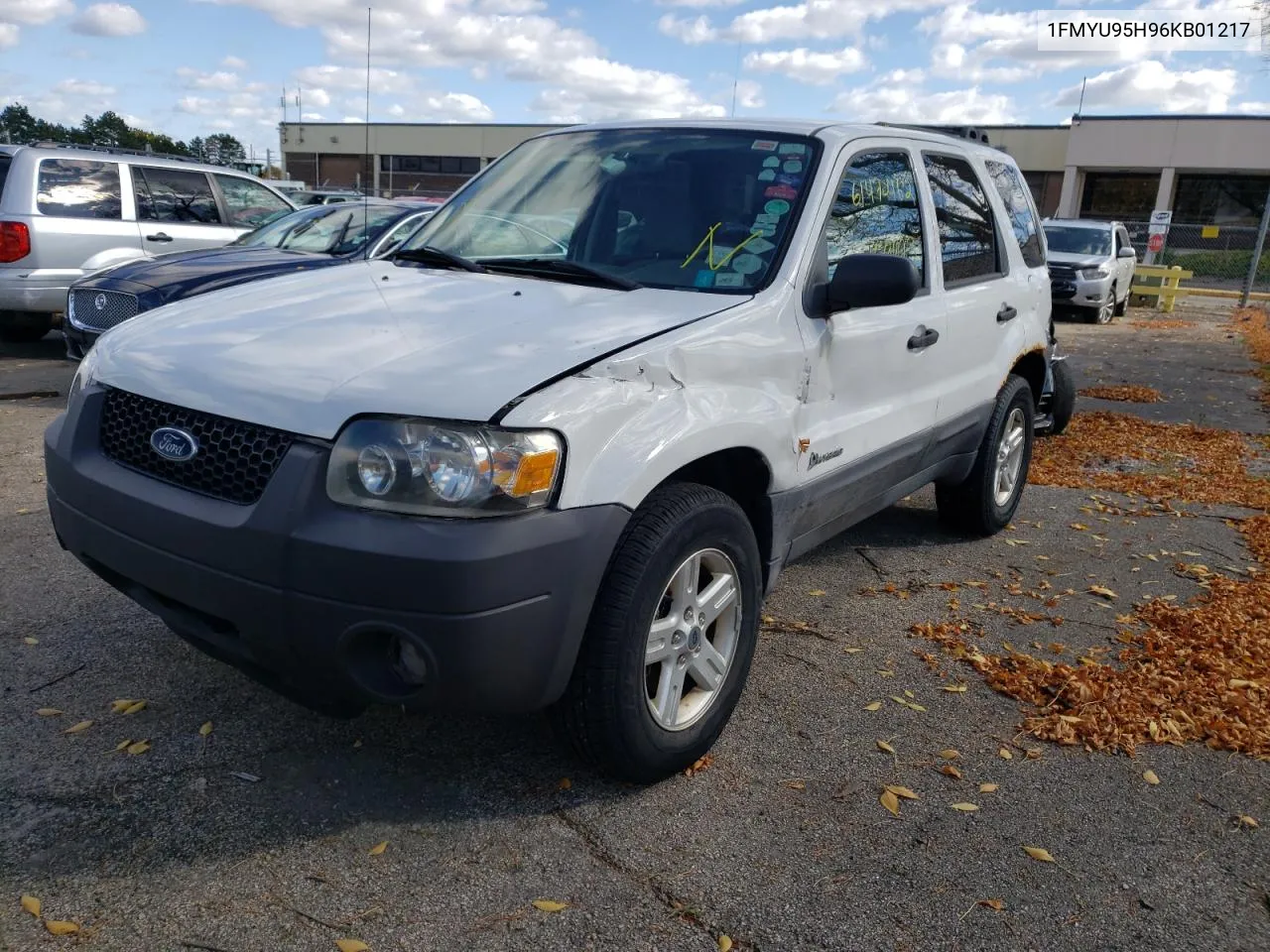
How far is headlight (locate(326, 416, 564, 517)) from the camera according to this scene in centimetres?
235

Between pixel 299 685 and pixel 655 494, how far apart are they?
39.4 inches

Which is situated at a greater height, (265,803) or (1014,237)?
(1014,237)

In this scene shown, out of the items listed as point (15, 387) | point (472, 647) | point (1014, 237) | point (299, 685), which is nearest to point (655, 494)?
point (472, 647)

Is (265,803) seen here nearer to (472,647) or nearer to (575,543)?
(472,647)

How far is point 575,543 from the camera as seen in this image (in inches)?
96.0

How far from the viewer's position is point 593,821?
2801 millimetres

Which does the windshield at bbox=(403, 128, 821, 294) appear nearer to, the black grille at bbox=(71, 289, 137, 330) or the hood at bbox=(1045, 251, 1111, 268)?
the black grille at bbox=(71, 289, 137, 330)

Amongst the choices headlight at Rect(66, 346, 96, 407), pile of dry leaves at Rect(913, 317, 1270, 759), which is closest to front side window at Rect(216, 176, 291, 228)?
headlight at Rect(66, 346, 96, 407)

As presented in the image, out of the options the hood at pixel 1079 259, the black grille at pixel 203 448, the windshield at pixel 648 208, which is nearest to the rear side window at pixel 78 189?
the windshield at pixel 648 208

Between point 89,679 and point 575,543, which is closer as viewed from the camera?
point 575,543

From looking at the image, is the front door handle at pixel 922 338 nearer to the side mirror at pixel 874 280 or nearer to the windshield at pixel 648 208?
the side mirror at pixel 874 280

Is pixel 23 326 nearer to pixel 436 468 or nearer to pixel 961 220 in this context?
pixel 961 220

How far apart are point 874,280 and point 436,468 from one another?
1574 mm

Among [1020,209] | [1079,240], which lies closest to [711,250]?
[1020,209]
